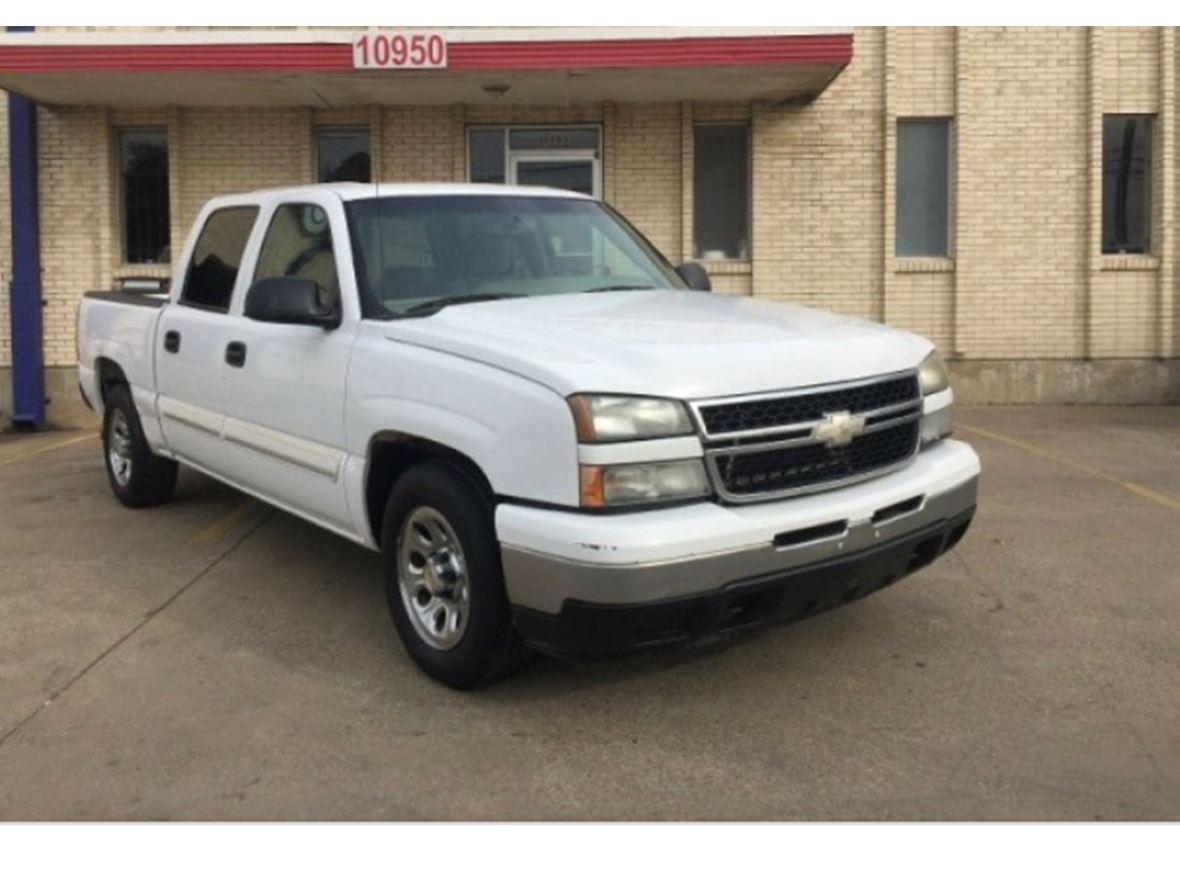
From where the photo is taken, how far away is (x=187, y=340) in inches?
233

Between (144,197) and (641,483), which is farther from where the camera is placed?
(144,197)

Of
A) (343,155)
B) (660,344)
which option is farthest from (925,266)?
(660,344)

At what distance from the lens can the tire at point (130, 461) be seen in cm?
697

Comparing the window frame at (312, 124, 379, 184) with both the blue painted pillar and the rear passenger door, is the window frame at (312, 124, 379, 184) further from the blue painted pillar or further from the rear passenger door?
the rear passenger door

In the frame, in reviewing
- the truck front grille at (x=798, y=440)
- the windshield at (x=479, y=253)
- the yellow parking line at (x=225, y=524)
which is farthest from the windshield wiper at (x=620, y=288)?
the yellow parking line at (x=225, y=524)

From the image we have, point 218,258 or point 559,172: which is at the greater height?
point 559,172

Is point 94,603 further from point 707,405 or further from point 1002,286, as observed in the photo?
point 1002,286

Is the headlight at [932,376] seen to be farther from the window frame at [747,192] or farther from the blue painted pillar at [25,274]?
the blue painted pillar at [25,274]

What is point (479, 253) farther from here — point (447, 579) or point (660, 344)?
point (447, 579)

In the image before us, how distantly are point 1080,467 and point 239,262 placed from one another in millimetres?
6308

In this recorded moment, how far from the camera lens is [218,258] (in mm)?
5945

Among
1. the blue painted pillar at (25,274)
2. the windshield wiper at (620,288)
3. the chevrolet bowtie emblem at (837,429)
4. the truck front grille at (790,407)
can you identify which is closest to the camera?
the truck front grille at (790,407)

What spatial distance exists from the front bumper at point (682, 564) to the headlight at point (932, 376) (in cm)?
71

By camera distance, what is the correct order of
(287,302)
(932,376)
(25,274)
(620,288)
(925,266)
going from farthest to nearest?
(925,266) → (25,274) → (620,288) → (932,376) → (287,302)
